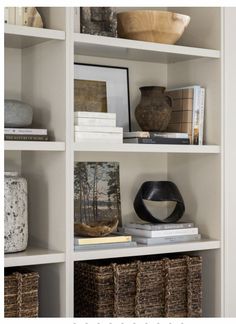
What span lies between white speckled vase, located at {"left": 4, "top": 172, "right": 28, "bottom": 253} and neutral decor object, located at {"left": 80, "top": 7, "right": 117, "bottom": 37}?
639 millimetres

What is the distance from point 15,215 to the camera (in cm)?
Answer: 210

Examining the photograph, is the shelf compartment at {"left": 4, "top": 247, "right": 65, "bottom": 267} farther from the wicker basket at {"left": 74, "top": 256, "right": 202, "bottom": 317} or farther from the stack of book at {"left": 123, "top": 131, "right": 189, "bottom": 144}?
the stack of book at {"left": 123, "top": 131, "right": 189, "bottom": 144}

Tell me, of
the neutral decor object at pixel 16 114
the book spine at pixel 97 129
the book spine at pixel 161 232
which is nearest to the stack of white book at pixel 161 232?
the book spine at pixel 161 232

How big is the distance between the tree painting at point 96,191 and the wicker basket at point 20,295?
461 millimetres

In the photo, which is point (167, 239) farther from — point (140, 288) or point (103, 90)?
point (103, 90)

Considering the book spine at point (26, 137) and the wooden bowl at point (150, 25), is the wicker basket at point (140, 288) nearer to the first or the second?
the book spine at point (26, 137)

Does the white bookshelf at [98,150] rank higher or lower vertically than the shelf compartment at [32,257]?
higher

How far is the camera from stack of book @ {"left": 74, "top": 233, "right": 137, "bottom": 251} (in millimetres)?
2163

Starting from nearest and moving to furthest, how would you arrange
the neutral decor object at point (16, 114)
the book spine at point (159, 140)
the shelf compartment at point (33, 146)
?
the shelf compartment at point (33, 146) < the neutral decor object at point (16, 114) < the book spine at point (159, 140)

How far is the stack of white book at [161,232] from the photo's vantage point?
93.7 inches
